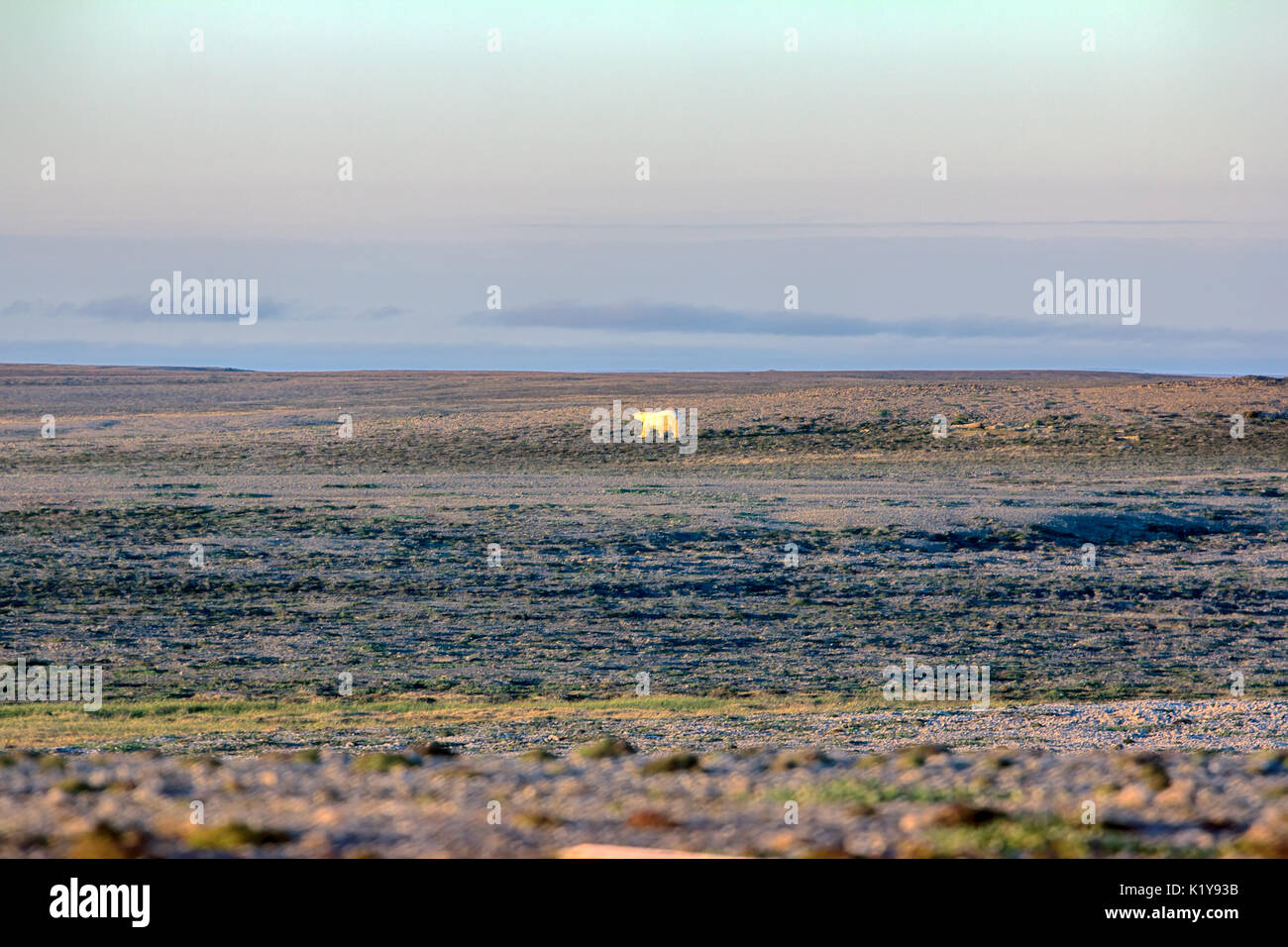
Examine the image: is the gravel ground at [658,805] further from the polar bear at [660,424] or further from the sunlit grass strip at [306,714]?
the polar bear at [660,424]

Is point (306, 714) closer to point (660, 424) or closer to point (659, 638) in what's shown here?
point (659, 638)

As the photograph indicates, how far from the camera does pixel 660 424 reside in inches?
1705

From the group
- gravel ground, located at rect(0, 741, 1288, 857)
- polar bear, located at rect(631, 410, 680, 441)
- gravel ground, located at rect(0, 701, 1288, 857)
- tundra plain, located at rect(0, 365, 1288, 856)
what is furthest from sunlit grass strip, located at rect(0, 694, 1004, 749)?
polar bear, located at rect(631, 410, 680, 441)

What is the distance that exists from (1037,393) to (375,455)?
2412 cm

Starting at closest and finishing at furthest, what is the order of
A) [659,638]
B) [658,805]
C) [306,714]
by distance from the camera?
[658,805]
[306,714]
[659,638]

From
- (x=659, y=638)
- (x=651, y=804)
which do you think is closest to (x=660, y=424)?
(x=659, y=638)

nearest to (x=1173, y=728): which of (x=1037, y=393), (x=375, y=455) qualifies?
(x=375, y=455)

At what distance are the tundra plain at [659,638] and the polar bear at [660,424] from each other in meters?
1.86

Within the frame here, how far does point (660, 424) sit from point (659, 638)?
26.5 meters

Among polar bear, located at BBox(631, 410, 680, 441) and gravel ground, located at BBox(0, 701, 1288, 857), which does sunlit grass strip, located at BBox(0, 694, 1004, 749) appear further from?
polar bear, located at BBox(631, 410, 680, 441)

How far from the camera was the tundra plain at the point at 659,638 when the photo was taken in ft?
18.5

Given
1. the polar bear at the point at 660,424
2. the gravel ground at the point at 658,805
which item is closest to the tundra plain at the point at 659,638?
the gravel ground at the point at 658,805

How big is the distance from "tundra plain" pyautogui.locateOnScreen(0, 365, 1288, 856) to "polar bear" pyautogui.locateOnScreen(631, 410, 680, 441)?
1.86m
